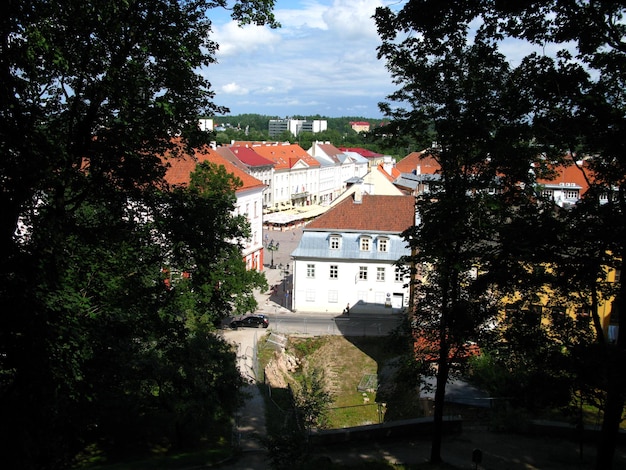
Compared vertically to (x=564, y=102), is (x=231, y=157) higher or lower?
higher

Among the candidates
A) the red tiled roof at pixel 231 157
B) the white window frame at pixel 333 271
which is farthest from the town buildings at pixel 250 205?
the red tiled roof at pixel 231 157

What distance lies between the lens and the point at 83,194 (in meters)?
9.20

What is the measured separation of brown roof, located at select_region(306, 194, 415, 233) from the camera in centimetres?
3525

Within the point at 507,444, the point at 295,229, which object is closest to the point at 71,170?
the point at 507,444

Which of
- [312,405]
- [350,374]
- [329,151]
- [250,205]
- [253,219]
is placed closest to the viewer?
[312,405]

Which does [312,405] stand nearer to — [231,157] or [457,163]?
[457,163]

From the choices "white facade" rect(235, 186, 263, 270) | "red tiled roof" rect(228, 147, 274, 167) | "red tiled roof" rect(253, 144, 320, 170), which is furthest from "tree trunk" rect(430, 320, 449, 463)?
"red tiled roof" rect(253, 144, 320, 170)

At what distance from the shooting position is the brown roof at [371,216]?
35250mm

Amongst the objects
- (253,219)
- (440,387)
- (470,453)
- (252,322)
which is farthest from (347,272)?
(440,387)

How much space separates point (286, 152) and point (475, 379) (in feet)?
250

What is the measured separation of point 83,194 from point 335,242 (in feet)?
86.9

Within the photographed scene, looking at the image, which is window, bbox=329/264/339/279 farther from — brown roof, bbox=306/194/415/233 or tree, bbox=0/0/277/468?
tree, bbox=0/0/277/468

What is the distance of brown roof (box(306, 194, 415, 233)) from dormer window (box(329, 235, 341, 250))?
0.65 meters

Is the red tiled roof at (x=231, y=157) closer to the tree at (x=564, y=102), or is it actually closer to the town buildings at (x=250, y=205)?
the town buildings at (x=250, y=205)
